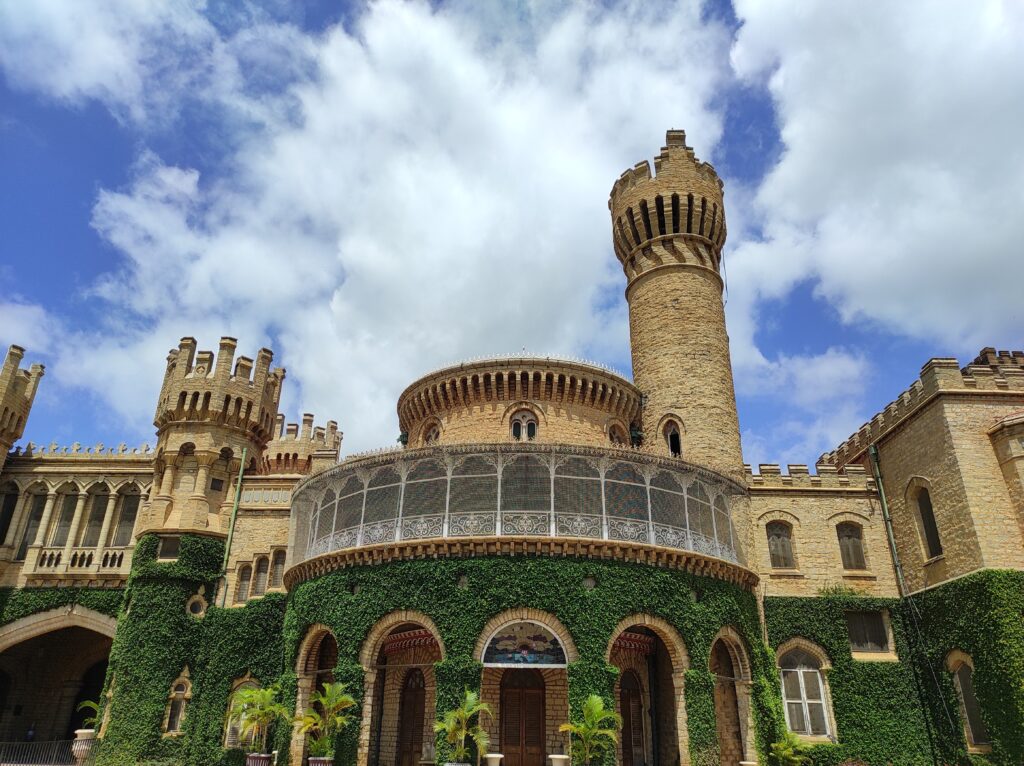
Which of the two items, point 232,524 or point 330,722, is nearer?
point 330,722

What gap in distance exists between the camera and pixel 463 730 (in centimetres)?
1977

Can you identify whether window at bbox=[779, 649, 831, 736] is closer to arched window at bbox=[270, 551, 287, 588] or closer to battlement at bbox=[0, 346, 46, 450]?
arched window at bbox=[270, 551, 287, 588]

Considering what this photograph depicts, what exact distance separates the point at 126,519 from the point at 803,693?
98.6ft

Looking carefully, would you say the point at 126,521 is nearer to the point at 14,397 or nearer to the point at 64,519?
the point at 64,519

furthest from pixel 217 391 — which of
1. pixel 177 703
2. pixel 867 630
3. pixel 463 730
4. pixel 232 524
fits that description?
pixel 867 630

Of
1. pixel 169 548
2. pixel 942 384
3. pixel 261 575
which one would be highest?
pixel 942 384

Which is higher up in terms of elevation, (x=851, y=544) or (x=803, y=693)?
(x=851, y=544)

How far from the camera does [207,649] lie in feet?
92.3

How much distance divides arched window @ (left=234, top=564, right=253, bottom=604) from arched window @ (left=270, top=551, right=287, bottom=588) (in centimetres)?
95

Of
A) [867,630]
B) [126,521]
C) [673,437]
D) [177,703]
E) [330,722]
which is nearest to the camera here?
[330,722]

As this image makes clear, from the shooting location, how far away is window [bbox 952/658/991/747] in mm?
22794

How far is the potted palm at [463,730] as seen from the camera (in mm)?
19781

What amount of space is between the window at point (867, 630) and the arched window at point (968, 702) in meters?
2.75

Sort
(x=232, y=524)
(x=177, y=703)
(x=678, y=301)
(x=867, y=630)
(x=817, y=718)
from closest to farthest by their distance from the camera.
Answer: (x=817, y=718) < (x=867, y=630) < (x=177, y=703) < (x=232, y=524) < (x=678, y=301)
